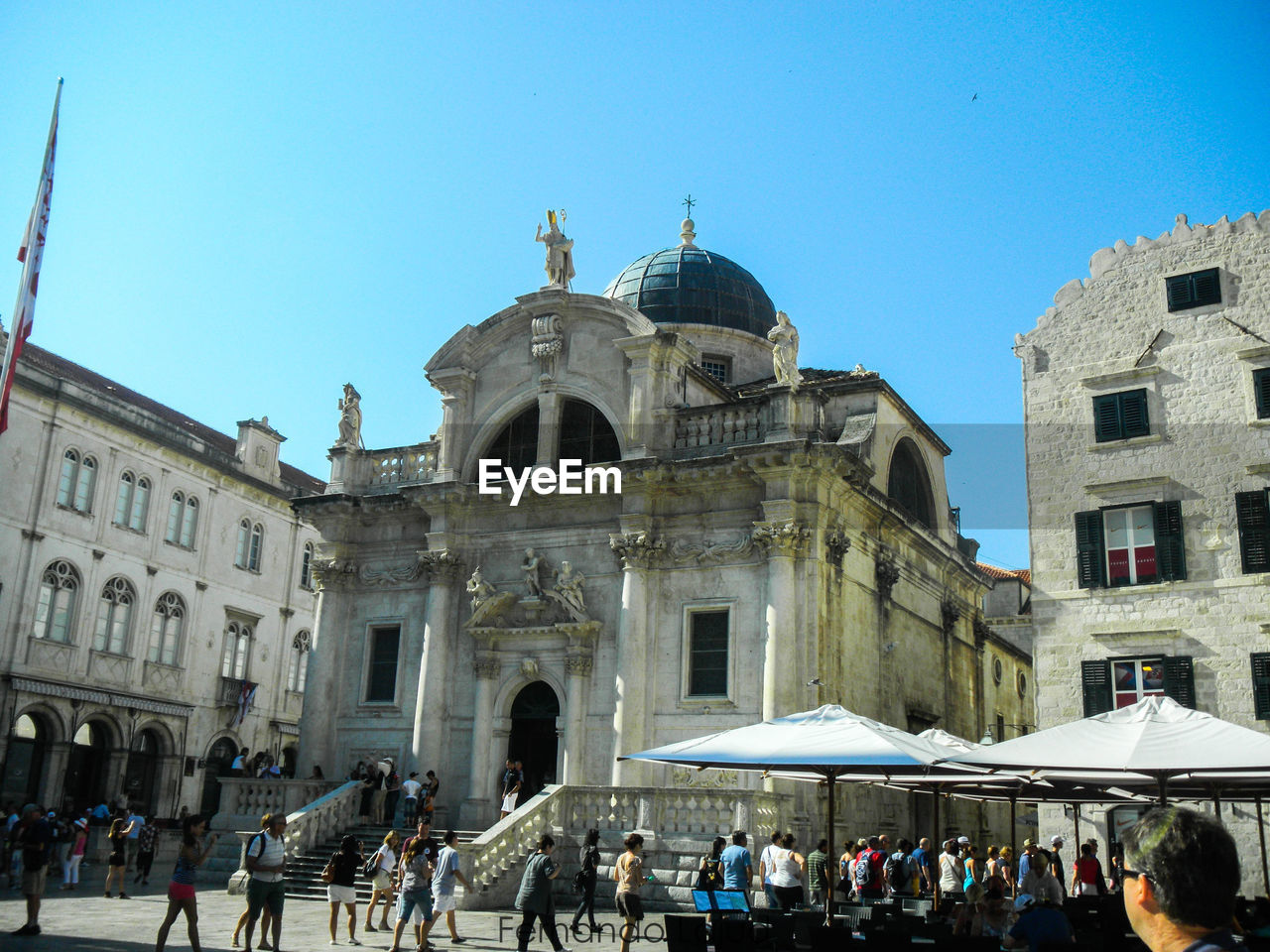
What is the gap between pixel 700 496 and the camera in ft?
88.9

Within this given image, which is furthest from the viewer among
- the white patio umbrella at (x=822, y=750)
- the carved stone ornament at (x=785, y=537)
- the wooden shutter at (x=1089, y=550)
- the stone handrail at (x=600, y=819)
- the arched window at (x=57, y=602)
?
the arched window at (x=57, y=602)

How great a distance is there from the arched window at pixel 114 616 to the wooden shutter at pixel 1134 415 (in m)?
31.0

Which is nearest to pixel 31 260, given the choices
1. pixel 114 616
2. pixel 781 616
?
pixel 781 616

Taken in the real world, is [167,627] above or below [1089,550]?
below

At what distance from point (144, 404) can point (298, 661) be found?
38.9 feet

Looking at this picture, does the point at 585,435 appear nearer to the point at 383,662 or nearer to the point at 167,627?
the point at 383,662

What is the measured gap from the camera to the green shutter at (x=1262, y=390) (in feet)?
76.0

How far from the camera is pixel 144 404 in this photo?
1754 inches

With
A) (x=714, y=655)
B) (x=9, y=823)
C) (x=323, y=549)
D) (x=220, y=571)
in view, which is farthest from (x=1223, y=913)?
(x=220, y=571)

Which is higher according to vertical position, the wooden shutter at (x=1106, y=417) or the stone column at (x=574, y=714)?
the wooden shutter at (x=1106, y=417)

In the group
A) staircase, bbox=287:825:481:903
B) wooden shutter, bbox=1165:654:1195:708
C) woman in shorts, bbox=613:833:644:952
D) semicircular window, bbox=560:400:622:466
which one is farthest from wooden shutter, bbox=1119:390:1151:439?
staircase, bbox=287:825:481:903

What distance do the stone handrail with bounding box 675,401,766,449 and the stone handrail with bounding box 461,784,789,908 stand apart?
8.50m

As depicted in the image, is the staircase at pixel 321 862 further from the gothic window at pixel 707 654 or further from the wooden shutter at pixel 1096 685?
Result: the wooden shutter at pixel 1096 685

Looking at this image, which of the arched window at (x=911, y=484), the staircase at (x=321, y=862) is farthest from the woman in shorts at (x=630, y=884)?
the arched window at (x=911, y=484)
